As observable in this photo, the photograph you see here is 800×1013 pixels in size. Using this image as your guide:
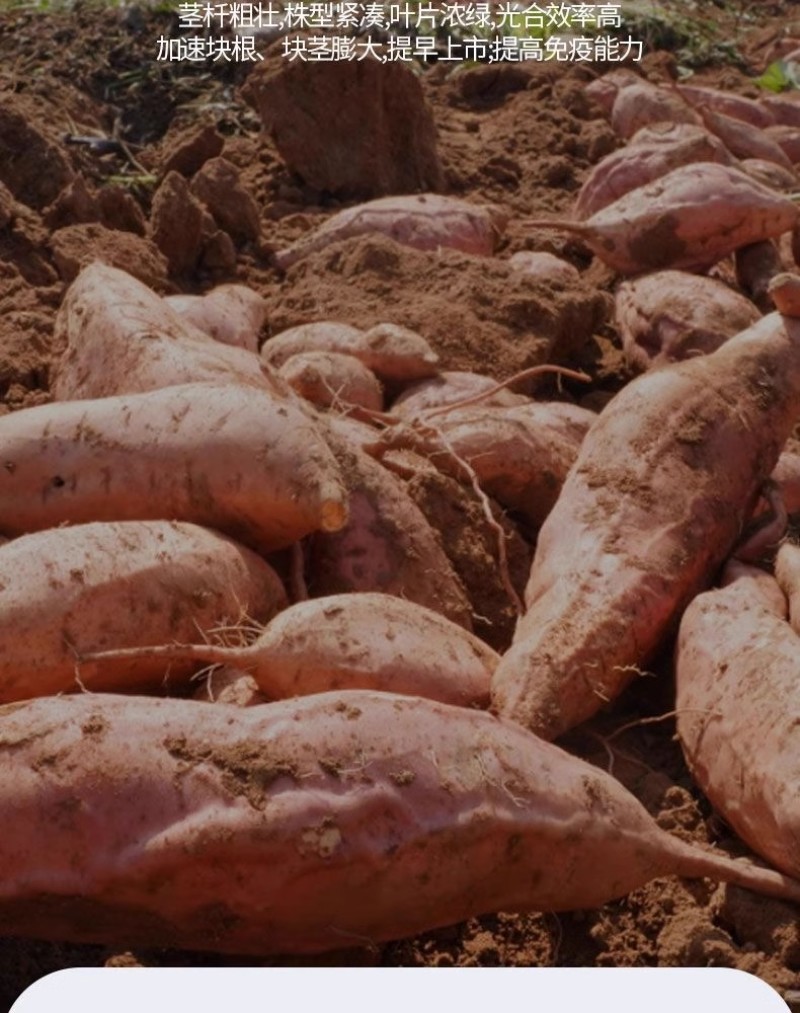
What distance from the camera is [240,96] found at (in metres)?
7.45

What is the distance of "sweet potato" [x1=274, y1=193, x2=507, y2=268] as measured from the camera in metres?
5.38

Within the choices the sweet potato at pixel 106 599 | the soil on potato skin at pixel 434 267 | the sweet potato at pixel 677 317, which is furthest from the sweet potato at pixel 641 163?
the sweet potato at pixel 106 599

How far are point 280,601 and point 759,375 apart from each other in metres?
1.25

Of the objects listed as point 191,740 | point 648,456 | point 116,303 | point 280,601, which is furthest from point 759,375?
point 191,740

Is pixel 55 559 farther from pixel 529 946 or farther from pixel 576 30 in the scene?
pixel 576 30

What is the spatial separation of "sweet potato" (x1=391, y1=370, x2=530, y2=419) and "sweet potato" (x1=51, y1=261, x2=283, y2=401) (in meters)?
0.45

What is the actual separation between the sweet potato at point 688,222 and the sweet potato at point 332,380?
4.72 ft

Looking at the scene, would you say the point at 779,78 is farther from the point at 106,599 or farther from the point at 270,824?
the point at 270,824

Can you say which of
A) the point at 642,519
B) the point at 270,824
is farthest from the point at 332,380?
the point at 270,824

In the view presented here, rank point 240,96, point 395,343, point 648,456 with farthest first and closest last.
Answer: point 240,96 → point 395,343 → point 648,456

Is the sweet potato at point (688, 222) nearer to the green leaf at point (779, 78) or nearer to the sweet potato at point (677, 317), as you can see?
the sweet potato at point (677, 317)

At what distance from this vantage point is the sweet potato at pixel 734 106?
755 cm

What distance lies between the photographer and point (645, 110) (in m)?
7.16

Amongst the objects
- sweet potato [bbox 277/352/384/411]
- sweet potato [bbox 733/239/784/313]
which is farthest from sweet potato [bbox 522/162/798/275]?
sweet potato [bbox 277/352/384/411]
